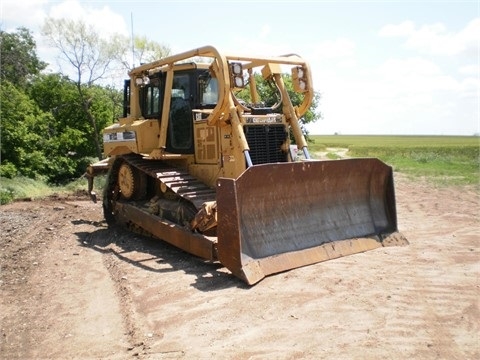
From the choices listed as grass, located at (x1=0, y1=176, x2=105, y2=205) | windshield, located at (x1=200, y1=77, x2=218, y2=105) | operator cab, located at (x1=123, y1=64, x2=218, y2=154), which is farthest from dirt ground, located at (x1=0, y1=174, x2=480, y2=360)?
grass, located at (x1=0, y1=176, x2=105, y2=205)

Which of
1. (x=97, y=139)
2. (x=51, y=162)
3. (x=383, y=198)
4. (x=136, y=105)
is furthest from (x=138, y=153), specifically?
(x=97, y=139)

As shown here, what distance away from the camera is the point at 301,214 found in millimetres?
6754

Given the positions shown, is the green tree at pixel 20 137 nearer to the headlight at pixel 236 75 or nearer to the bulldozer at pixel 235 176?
the bulldozer at pixel 235 176

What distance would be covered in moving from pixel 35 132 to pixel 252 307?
1894cm

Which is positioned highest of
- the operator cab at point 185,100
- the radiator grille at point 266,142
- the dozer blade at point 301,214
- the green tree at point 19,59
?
the green tree at point 19,59

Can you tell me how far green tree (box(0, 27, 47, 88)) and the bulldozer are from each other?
22.0 metres

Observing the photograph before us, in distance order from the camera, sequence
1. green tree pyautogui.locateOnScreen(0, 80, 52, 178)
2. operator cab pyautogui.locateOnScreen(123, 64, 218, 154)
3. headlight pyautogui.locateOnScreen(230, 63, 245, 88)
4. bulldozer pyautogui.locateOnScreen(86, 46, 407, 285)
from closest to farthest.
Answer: bulldozer pyautogui.locateOnScreen(86, 46, 407, 285), headlight pyautogui.locateOnScreen(230, 63, 245, 88), operator cab pyautogui.locateOnScreen(123, 64, 218, 154), green tree pyautogui.locateOnScreen(0, 80, 52, 178)

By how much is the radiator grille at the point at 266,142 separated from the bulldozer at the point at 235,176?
2cm

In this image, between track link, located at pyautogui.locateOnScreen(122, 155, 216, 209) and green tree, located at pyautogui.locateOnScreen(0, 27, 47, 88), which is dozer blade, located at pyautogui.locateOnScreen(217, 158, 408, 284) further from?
green tree, located at pyautogui.locateOnScreen(0, 27, 47, 88)

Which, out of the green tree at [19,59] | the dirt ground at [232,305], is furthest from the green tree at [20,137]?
the dirt ground at [232,305]

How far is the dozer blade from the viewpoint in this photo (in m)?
5.84

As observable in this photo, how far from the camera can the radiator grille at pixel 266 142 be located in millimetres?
7414

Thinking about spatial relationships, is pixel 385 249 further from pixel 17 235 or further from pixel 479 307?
pixel 17 235

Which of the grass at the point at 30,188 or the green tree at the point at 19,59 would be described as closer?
the grass at the point at 30,188
